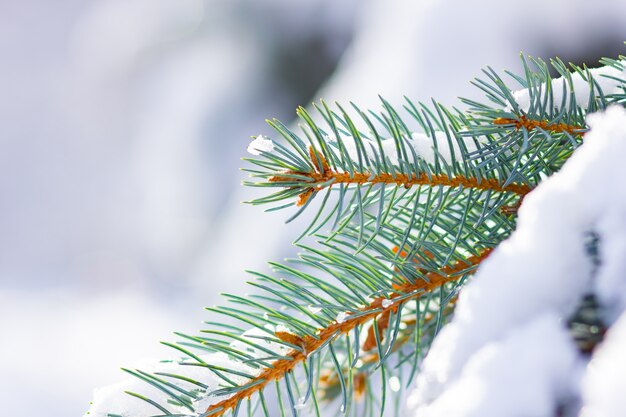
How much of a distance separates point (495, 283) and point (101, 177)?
207cm

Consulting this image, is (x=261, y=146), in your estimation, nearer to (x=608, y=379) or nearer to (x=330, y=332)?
(x=330, y=332)

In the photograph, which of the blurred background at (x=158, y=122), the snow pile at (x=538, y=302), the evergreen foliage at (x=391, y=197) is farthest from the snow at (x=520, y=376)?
the blurred background at (x=158, y=122)

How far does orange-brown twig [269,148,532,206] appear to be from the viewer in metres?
0.33

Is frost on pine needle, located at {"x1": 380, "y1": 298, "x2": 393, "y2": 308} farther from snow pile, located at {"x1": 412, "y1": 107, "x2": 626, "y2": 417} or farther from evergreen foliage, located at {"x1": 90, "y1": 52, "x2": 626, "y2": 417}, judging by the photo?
snow pile, located at {"x1": 412, "y1": 107, "x2": 626, "y2": 417}

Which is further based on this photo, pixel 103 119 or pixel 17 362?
pixel 103 119

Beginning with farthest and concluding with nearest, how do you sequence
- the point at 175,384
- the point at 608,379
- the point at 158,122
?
the point at 158,122 → the point at 175,384 → the point at 608,379

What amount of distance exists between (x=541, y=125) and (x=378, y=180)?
97 millimetres

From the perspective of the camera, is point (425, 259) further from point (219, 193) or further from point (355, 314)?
point (219, 193)

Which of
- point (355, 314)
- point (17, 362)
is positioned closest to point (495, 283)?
point (355, 314)

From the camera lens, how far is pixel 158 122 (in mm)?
1834

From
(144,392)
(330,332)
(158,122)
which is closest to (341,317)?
(330,332)

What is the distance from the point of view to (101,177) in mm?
2104

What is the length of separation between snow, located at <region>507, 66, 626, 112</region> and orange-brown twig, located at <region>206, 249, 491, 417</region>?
0.09m

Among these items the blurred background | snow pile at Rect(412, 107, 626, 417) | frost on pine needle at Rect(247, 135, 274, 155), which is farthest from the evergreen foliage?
the blurred background
